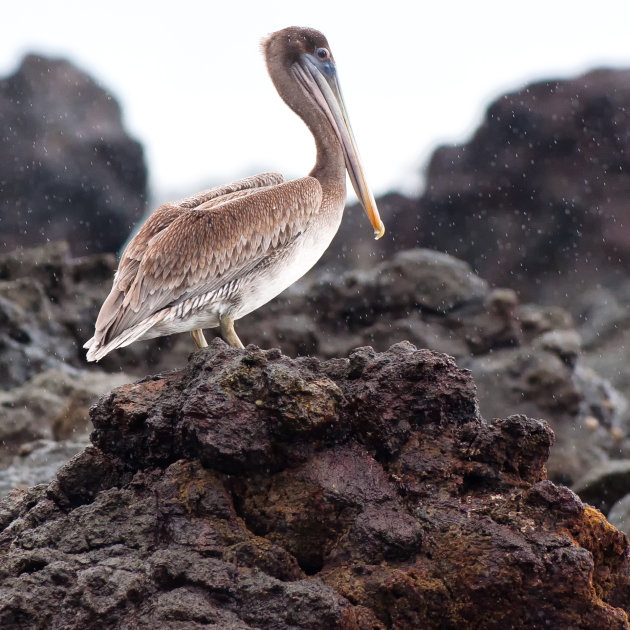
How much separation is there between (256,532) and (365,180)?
3677 millimetres

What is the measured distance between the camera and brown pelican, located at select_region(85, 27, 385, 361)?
17.6 feet

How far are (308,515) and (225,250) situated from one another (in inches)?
99.6

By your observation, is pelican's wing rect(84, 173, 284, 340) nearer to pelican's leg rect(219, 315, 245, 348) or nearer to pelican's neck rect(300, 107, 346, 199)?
pelican's neck rect(300, 107, 346, 199)

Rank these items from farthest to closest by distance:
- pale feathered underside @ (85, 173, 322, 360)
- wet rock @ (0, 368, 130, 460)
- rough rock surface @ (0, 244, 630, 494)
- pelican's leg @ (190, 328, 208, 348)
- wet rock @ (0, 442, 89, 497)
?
rough rock surface @ (0, 244, 630, 494), wet rock @ (0, 368, 130, 460), wet rock @ (0, 442, 89, 497), pelican's leg @ (190, 328, 208, 348), pale feathered underside @ (85, 173, 322, 360)

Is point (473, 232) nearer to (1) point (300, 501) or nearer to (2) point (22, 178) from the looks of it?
(2) point (22, 178)

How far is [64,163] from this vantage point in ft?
67.8

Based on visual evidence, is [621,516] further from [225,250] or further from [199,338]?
[225,250]

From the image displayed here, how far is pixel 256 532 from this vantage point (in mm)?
3561

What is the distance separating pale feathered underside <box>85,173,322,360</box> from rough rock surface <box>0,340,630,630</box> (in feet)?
4.53

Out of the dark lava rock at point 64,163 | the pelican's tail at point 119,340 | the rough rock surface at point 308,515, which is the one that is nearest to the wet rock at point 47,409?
the pelican's tail at point 119,340

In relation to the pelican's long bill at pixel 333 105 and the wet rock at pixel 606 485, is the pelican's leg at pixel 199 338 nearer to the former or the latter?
the pelican's long bill at pixel 333 105

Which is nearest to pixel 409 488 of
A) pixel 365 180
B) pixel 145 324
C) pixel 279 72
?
pixel 145 324

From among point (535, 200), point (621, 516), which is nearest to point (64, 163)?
point (535, 200)

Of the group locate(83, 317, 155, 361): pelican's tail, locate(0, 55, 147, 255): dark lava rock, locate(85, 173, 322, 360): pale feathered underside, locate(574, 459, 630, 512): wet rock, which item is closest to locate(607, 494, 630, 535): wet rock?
locate(574, 459, 630, 512): wet rock
